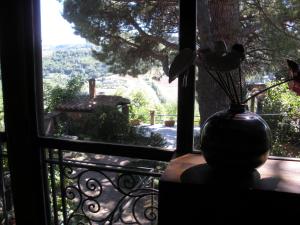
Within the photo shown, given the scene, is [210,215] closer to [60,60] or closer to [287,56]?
[287,56]

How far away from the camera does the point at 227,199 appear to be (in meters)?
1.15

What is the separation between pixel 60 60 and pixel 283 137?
1.26 metres

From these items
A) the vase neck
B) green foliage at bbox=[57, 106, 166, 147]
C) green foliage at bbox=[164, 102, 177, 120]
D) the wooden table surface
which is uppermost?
the vase neck

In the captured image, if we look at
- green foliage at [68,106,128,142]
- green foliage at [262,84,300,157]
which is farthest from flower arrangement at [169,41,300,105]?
green foliage at [68,106,128,142]

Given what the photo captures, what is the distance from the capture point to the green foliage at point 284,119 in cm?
156

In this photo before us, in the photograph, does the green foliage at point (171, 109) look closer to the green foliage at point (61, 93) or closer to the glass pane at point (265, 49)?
the glass pane at point (265, 49)

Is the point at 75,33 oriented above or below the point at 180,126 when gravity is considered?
above

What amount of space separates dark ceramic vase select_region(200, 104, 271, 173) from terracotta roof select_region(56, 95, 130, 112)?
0.69m

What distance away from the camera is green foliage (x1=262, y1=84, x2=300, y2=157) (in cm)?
156

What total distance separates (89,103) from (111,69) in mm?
239

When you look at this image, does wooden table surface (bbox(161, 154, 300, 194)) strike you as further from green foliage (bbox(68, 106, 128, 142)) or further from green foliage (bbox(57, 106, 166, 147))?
green foliage (bbox(68, 106, 128, 142))

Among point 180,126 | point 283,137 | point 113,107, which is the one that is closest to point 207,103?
point 180,126

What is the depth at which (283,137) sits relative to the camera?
5.22 ft

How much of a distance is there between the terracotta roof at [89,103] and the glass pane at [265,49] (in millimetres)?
515
